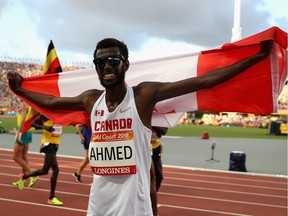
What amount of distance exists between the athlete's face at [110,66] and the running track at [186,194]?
3.98 m

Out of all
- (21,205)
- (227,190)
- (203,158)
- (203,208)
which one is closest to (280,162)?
(203,158)

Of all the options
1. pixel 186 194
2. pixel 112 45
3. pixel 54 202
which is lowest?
pixel 186 194

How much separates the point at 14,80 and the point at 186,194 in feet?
17.8

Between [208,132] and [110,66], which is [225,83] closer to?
[110,66]

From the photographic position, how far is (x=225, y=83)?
2.98m

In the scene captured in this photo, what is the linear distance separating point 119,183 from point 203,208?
4664 mm

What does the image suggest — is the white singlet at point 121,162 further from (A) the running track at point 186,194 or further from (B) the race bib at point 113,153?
(A) the running track at point 186,194

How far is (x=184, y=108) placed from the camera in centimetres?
317

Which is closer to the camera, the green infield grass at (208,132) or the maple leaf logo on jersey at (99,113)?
the maple leaf logo on jersey at (99,113)

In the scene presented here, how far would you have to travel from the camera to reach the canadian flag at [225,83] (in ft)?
9.59

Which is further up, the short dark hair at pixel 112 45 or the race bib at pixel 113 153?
the short dark hair at pixel 112 45

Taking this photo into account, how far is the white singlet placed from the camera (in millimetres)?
2531

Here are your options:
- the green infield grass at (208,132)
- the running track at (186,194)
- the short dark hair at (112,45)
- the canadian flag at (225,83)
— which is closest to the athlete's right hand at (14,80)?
the canadian flag at (225,83)

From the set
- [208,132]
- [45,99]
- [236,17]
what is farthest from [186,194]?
[236,17]
